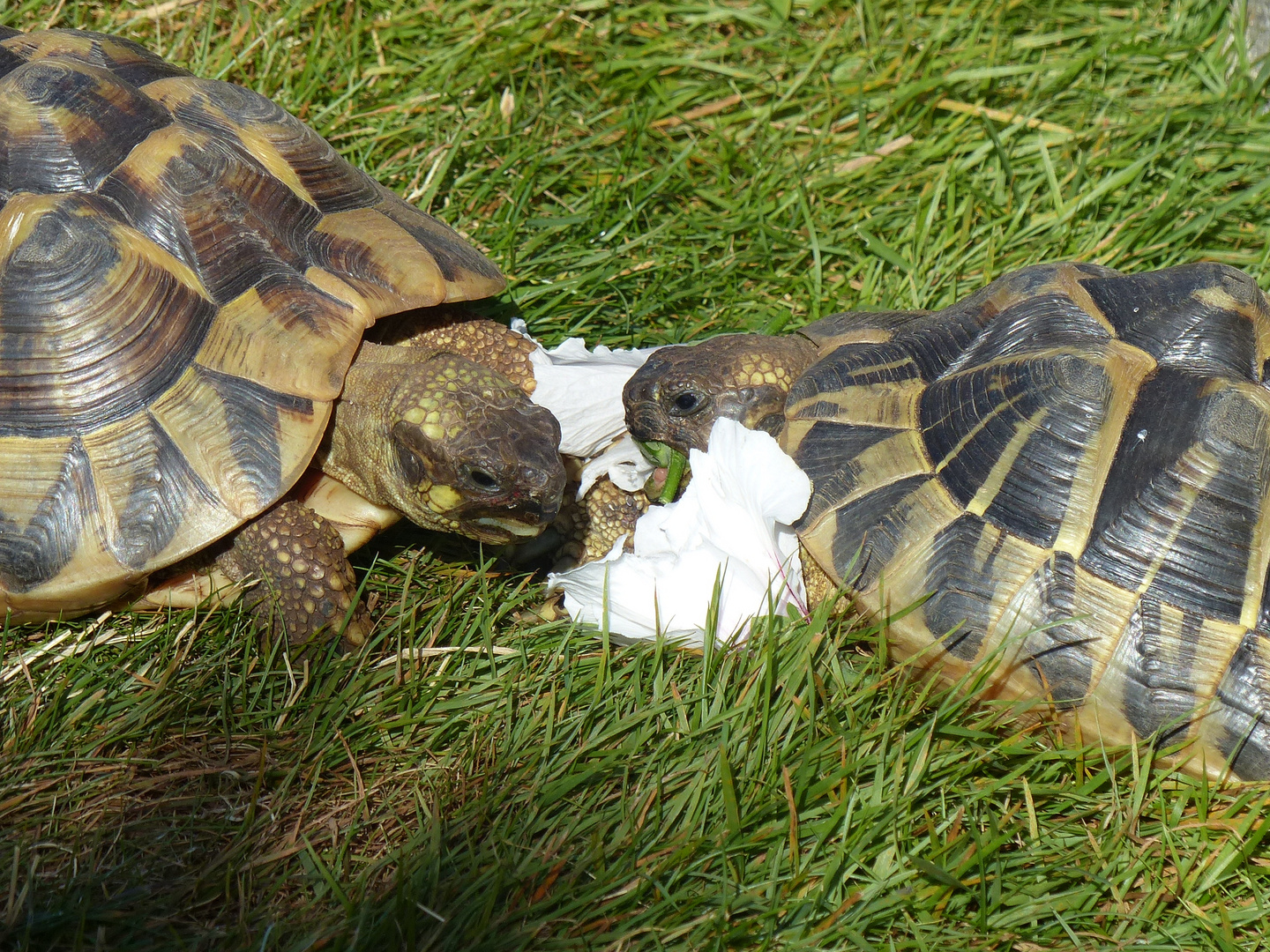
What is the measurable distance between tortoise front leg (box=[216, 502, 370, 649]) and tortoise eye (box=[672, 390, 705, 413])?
0.99 meters

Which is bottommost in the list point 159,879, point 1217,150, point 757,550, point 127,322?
point 159,879

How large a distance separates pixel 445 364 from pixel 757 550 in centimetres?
95

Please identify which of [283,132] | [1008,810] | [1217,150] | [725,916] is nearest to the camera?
[725,916]

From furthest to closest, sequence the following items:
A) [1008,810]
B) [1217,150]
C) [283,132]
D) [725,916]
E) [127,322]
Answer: [1217,150], [283,132], [127,322], [1008,810], [725,916]

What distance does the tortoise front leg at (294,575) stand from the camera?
279cm

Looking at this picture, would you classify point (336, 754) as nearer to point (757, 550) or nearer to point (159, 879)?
point (159, 879)

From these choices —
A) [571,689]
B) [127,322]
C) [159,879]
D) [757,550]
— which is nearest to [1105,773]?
[757,550]

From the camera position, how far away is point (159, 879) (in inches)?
93.1

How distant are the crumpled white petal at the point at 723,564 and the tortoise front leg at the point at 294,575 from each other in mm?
591

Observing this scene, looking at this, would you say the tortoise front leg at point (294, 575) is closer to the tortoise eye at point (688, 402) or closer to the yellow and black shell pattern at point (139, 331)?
the yellow and black shell pattern at point (139, 331)

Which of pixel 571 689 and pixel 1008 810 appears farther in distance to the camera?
pixel 571 689

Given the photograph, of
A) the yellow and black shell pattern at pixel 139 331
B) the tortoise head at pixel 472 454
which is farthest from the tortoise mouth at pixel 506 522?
the yellow and black shell pattern at pixel 139 331

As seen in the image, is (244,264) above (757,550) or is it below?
above

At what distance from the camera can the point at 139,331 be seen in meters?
2.75
